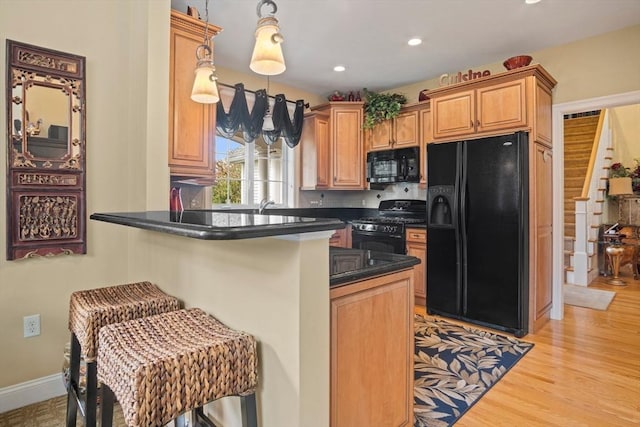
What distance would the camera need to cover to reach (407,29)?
312 cm

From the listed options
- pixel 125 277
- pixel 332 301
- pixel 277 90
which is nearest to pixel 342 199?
pixel 277 90

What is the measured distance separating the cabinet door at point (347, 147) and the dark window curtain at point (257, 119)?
1.56ft

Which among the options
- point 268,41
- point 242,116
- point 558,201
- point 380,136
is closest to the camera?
point 268,41

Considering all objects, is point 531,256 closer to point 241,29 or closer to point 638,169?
point 241,29

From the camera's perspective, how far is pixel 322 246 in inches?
45.4

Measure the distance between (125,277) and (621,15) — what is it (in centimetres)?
430

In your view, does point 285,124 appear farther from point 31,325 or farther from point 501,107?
point 31,325

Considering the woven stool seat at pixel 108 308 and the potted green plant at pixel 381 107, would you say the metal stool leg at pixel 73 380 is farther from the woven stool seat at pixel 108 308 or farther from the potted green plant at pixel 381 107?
the potted green plant at pixel 381 107

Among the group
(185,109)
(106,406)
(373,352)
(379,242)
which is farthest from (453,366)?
(185,109)

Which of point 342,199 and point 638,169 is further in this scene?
point 638,169

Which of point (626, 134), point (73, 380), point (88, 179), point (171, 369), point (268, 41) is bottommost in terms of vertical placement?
point (73, 380)

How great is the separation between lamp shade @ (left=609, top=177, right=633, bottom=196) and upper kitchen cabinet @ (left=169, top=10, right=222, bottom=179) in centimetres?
656

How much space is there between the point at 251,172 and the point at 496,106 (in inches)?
106

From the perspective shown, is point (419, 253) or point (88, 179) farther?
point (419, 253)
